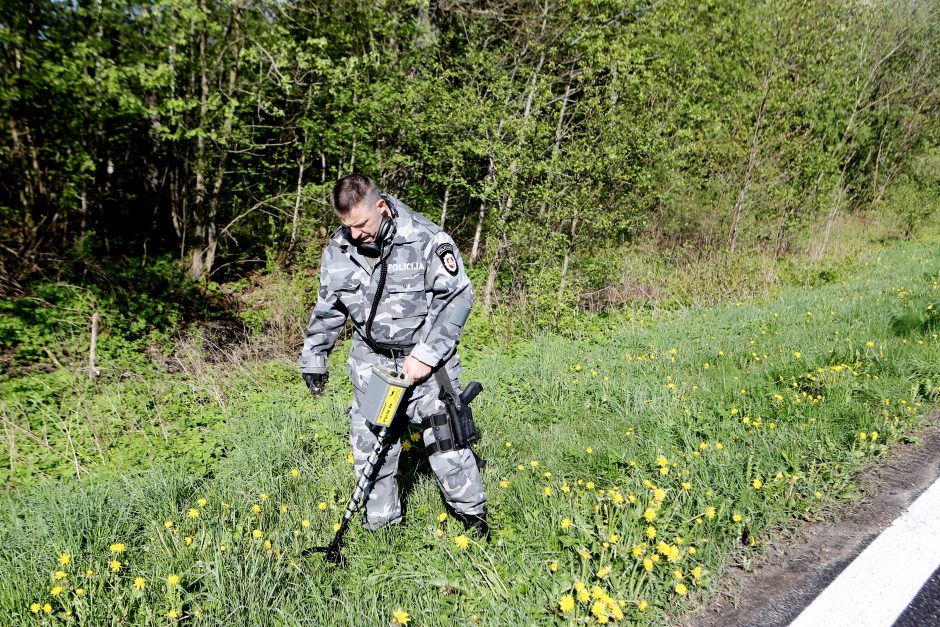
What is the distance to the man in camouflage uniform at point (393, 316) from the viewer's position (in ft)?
8.73

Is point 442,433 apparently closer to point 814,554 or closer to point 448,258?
point 448,258

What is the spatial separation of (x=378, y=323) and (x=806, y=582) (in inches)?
93.1

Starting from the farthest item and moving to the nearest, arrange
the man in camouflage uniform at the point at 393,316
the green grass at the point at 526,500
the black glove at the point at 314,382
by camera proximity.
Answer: the black glove at the point at 314,382, the man in camouflage uniform at the point at 393,316, the green grass at the point at 526,500

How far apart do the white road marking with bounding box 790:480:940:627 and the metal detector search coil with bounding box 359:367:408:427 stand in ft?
6.38

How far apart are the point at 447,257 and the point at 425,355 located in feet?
1.71

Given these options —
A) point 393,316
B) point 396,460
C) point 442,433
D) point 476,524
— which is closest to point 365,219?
point 393,316

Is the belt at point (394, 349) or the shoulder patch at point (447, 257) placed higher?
the shoulder patch at point (447, 257)

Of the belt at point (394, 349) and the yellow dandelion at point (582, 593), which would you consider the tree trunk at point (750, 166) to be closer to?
the belt at point (394, 349)

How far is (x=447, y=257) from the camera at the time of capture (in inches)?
108

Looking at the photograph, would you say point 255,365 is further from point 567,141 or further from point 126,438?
point 567,141

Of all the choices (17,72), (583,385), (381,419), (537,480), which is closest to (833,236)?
(583,385)

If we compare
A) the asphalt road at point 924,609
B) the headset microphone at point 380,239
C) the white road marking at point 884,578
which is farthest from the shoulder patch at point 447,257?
the asphalt road at point 924,609

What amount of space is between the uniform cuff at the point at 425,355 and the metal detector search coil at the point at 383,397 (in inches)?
5.1

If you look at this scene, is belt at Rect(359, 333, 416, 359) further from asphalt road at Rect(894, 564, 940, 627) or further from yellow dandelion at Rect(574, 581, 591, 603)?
asphalt road at Rect(894, 564, 940, 627)
